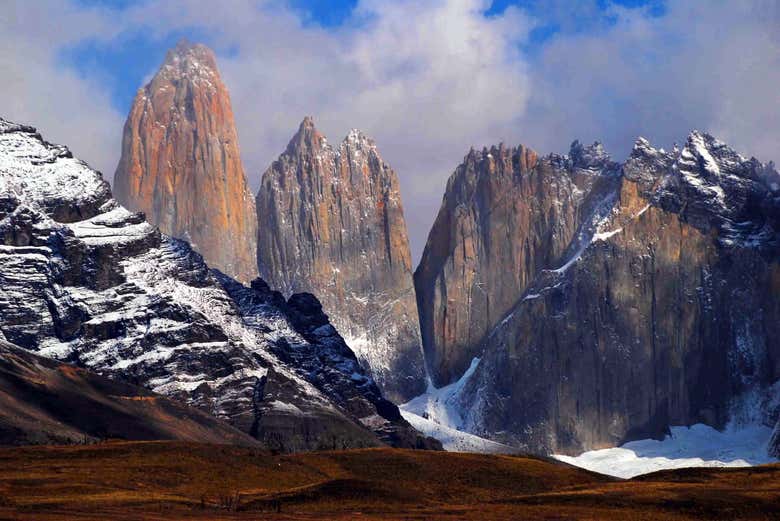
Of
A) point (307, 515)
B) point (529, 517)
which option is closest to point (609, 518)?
point (529, 517)

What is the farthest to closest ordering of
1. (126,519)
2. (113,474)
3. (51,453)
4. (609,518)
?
1. (51,453)
2. (113,474)
3. (609,518)
4. (126,519)

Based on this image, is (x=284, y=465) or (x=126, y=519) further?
(x=284, y=465)

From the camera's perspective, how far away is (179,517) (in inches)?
5561

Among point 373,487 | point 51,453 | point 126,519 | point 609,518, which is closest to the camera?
point 126,519

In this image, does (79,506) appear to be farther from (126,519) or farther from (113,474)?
(113,474)

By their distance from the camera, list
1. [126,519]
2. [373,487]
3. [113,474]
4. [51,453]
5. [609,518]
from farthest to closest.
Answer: [51,453], [113,474], [373,487], [609,518], [126,519]

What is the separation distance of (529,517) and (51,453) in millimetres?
68122

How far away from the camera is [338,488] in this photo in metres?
163

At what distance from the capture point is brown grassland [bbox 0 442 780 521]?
14812cm

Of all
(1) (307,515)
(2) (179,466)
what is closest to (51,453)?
(2) (179,466)

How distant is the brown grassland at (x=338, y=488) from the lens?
14812cm

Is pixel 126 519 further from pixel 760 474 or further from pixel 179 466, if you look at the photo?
pixel 760 474

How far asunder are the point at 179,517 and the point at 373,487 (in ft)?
93.6

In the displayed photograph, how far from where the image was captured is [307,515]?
147 metres
